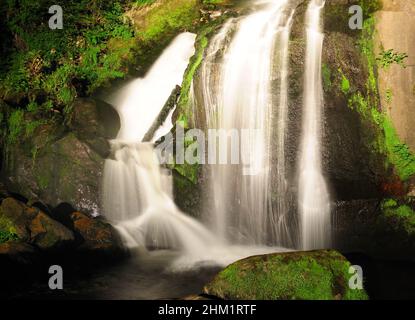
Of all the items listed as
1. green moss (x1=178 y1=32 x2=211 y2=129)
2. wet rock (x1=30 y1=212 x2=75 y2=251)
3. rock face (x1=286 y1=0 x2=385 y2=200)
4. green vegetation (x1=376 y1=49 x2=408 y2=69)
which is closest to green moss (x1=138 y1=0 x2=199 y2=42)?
green moss (x1=178 y1=32 x2=211 y2=129)

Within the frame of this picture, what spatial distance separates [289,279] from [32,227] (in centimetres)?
519

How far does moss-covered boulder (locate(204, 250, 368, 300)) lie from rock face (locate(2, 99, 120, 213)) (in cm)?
493

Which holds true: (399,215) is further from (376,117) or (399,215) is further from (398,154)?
(376,117)

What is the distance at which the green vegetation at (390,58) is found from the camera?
8.17m

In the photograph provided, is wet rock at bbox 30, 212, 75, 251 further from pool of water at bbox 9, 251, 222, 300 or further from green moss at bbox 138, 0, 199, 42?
green moss at bbox 138, 0, 199, 42

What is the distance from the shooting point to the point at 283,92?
26.3 ft

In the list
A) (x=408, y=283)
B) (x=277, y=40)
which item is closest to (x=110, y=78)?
(x=277, y=40)

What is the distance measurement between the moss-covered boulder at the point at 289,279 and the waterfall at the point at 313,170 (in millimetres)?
2418

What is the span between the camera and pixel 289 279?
521 centimetres

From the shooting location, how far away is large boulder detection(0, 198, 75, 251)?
7895 millimetres

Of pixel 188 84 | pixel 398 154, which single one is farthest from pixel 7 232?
pixel 398 154

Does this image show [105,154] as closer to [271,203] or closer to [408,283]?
[271,203]
